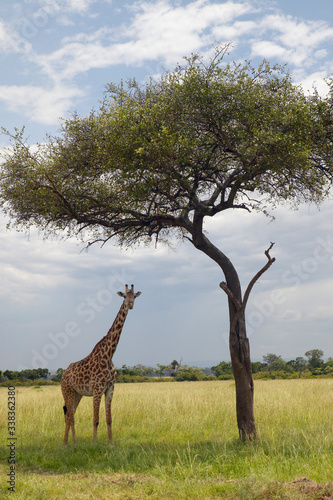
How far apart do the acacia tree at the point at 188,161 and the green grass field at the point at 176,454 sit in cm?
196

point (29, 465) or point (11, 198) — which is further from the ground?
point (11, 198)

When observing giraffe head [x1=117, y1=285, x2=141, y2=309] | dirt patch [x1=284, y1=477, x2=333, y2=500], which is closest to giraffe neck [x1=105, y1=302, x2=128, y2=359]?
giraffe head [x1=117, y1=285, x2=141, y2=309]

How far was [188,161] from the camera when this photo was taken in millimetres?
14438

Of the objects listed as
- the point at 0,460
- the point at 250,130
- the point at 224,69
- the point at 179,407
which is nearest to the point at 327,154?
the point at 250,130

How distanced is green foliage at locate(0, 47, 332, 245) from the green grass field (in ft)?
22.0

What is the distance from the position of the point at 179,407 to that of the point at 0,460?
8.60 m

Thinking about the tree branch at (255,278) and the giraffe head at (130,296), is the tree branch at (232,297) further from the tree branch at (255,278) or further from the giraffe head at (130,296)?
the giraffe head at (130,296)

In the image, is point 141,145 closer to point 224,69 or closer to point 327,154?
point 224,69

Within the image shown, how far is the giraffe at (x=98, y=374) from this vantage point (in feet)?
44.8

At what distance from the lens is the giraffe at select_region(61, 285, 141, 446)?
44.8 ft

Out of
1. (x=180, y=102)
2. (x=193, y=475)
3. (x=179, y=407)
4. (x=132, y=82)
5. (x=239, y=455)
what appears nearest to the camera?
(x=193, y=475)

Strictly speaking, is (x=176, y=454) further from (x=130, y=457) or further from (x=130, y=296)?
(x=130, y=296)

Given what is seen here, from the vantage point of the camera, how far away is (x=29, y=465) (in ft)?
41.4

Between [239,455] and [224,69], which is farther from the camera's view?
[224,69]
